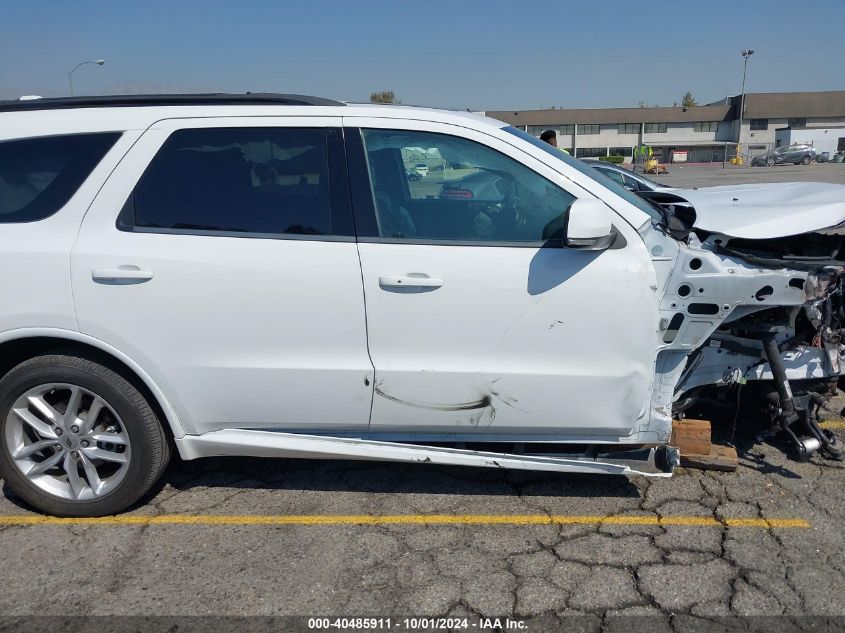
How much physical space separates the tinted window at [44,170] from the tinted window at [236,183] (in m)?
0.30

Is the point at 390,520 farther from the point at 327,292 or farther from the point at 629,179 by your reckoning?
the point at 629,179

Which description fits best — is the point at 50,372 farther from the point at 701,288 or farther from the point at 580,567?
the point at 701,288

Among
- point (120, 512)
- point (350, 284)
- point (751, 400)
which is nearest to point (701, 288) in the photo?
point (751, 400)

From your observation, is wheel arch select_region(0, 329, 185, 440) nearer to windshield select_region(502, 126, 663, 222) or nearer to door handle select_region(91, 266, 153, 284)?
door handle select_region(91, 266, 153, 284)

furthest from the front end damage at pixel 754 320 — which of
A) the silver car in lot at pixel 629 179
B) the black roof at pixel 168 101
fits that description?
the silver car in lot at pixel 629 179

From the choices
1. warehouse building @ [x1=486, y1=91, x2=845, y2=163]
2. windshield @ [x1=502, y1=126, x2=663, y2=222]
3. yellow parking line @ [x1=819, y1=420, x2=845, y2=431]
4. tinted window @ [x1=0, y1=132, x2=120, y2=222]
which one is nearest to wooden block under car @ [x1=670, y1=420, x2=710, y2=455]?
windshield @ [x1=502, y1=126, x2=663, y2=222]

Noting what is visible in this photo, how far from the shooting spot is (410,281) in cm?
309

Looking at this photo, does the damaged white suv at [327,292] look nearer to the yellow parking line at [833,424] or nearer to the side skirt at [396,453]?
the side skirt at [396,453]

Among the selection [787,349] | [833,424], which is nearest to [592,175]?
[787,349]

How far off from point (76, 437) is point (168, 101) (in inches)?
67.9

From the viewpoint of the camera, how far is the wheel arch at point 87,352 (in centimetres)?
321

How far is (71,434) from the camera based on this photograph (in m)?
3.36

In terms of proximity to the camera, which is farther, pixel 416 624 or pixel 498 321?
pixel 498 321

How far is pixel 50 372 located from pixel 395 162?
1.93 metres
